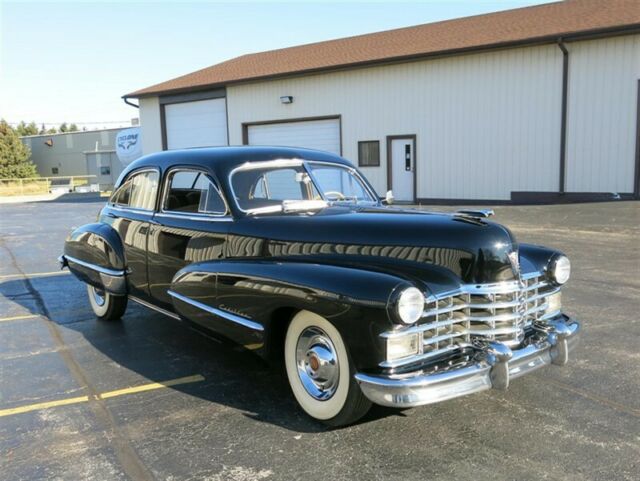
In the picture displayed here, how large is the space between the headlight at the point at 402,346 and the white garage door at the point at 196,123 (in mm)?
21289

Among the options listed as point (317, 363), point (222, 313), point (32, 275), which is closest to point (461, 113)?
point (32, 275)

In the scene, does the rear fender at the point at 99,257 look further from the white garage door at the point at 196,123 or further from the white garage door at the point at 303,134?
the white garage door at the point at 196,123

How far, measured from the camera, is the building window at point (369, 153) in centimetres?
1977

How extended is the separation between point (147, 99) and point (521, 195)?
1777 cm

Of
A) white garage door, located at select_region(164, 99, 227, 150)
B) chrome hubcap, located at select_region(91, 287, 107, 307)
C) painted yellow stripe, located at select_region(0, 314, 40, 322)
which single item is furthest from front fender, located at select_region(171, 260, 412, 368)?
white garage door, located at select_region(164, 99, 227, 150)

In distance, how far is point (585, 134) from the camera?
50.9 feet

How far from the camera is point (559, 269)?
3.95 m

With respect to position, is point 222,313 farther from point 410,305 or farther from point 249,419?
point 410,305

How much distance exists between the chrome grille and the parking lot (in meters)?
0.54

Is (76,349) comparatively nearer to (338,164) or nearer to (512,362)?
(338,164)

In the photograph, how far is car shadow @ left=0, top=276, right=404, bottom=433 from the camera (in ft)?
12.2

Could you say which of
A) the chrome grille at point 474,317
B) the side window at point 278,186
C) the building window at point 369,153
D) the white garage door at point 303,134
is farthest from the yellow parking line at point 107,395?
the white garage door at point 303,134

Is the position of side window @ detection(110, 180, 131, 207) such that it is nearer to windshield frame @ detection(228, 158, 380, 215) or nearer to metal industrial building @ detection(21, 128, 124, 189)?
windshield frame @ detection(228, 158, 380, 215)

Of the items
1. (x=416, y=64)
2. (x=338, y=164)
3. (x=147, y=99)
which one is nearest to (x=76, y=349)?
(x=338, y=164)
